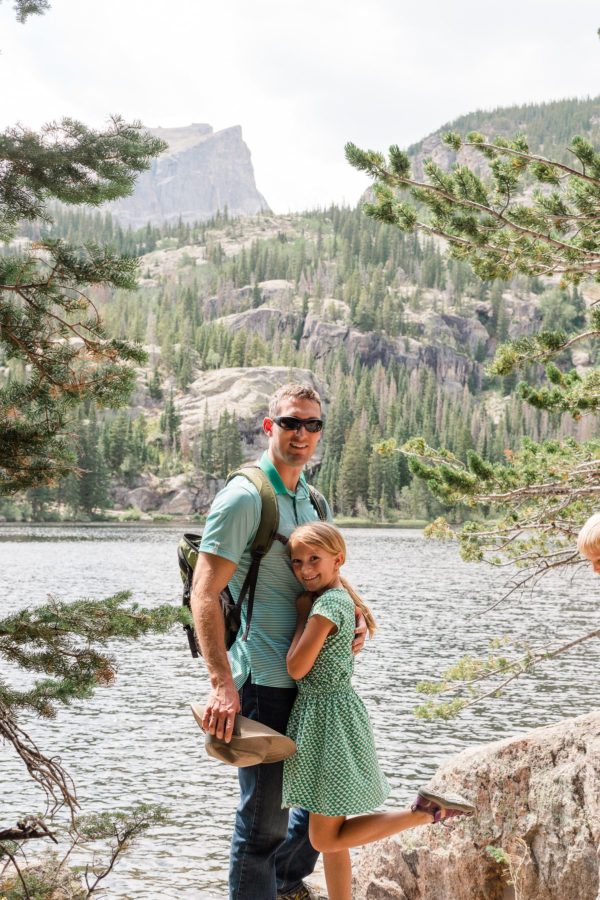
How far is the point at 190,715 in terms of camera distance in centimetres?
1596

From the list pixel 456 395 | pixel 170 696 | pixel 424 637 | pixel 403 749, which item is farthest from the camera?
pixel 456 395

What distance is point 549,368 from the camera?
8469 millimetres

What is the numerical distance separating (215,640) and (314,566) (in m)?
0.48

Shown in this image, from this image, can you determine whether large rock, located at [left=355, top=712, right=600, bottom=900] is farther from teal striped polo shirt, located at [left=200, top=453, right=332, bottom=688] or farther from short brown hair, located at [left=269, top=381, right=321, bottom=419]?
short brown hair, located at [left=269, top=381, right=321, bottom=419]

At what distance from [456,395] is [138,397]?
203ft

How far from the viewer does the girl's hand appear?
3.57 meters

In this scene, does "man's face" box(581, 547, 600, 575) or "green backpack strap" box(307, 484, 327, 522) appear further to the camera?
"green backpack strap" box(307, 484, 327, 522)

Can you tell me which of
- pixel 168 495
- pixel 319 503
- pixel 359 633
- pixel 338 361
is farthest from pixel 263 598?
pixel 338 361

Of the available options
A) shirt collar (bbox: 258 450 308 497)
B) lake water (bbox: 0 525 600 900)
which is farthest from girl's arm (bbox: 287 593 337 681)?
lake water (bbox: 0 525 600 900)

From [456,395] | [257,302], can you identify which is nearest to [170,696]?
[456,395]

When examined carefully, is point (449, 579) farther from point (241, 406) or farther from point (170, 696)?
point (241, 406)

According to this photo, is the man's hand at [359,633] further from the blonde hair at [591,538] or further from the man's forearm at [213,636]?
the blonde hair at [591,538]

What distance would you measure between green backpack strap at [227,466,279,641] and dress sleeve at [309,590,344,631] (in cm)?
26

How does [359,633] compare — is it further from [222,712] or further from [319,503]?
[222,712]
